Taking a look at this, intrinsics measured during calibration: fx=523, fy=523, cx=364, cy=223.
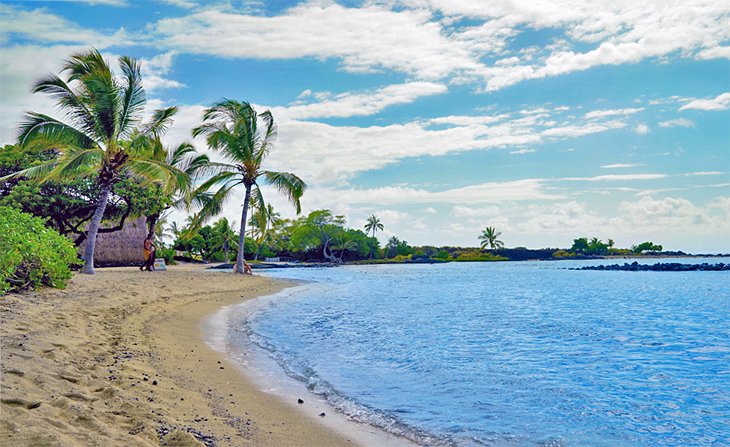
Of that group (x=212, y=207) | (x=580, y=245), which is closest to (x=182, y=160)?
(x=212, y=207)

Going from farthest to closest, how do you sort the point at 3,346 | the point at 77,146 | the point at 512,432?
the point at 77,146 < the point at 3,346 < the point at 512,432

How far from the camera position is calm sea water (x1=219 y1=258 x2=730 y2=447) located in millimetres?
5309

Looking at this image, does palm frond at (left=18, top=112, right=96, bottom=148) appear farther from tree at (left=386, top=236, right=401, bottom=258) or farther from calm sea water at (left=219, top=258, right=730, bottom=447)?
tree at (left=386, top=236, right=401, bottom=258)

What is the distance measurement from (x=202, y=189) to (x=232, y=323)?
1533 centimetres

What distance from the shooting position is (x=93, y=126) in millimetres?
18547

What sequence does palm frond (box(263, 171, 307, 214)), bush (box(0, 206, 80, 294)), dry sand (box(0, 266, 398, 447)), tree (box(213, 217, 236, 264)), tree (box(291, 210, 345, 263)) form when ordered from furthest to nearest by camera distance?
tree (box(291, 210, 345, 263)), tree (box(213, 217, 236, 264)), palm frond (box(263, 171, 307, 214)), bush (box(0, 206, 80, 294)), dry sand (box(0, 266, 398, 447))

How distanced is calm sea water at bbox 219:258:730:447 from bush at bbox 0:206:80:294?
408 centimetres

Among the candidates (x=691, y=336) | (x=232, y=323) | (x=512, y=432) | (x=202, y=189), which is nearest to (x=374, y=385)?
(x=512, y=432)

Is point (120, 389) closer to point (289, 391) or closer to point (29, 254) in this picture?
point (289, 391)

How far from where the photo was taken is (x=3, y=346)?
5.62m

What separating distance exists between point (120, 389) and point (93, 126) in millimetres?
16143

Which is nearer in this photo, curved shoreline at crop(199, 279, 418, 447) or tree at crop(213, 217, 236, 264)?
curved shoreline at crop(199, 279, 418, 447)

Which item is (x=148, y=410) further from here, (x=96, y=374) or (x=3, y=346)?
(x=3, y=346)

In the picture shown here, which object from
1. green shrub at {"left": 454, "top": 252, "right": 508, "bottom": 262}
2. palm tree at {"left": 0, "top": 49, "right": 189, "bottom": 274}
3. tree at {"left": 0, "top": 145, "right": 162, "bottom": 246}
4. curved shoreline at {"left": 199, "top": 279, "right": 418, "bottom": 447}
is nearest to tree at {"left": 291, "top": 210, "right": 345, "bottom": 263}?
green shrub at {"left": 454, "top": 252, "right": 508, "bottom": 262}
